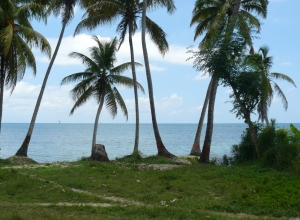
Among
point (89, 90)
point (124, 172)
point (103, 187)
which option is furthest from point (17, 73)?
point (103, 187)

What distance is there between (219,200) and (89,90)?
16.3m

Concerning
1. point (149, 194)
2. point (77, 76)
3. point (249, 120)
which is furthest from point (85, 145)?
point (149, 194)

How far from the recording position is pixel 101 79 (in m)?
25.6

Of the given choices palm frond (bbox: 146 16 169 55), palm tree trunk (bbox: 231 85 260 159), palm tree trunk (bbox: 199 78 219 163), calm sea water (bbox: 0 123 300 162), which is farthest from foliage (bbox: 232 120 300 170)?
palm frond (bbox: 146 16 169 55)

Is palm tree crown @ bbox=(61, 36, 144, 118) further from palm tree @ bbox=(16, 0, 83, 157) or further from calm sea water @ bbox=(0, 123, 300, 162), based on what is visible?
calm sea water @ bbox=(0, 123, 300, 162)

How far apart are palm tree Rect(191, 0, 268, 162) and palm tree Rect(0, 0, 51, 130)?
29.4 ft

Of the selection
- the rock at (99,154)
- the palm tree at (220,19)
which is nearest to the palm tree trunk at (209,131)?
the palm tree at (220,19)

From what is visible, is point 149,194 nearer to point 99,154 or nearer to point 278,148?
point 278,148

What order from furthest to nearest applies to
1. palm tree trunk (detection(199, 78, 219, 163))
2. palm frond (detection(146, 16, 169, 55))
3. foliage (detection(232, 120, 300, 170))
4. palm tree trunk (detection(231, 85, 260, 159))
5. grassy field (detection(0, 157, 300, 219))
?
palm frond (detection(146, 16, 169, 55)), palm tree trunk (detection(199, 78, 219, 163)), palm tree trunk (detection(231, 85, 260, 159)), foliage (detection(232, 120, 300, 170)), grassy field (detection(0, 157, 300, 219))

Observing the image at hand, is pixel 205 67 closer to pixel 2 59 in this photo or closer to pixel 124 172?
pixel 124 172

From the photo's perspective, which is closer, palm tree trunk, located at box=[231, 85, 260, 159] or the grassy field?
the grassy field

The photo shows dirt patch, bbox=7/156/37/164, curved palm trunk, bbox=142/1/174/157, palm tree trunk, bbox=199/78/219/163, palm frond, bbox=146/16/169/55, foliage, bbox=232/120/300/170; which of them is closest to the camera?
foliage, bbox=232/120/300/170

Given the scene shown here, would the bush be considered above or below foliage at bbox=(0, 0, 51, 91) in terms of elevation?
below

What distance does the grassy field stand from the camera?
30.6 ft
